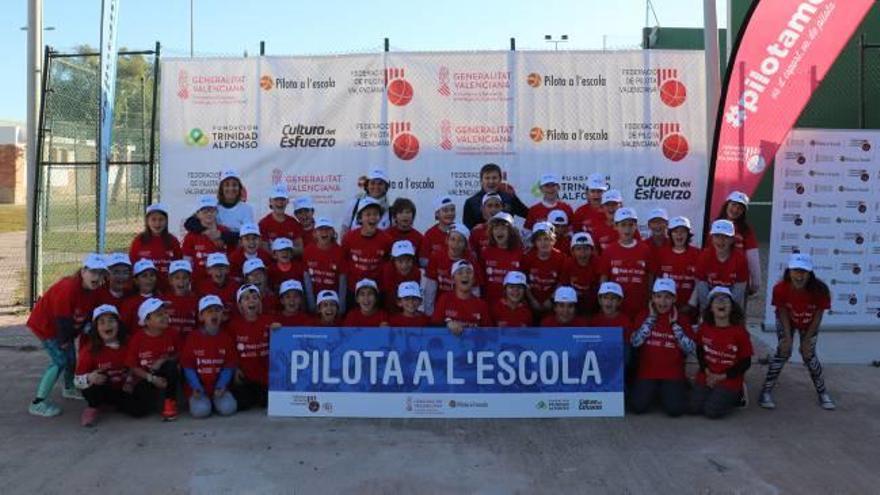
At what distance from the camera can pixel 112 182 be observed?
15.7 m

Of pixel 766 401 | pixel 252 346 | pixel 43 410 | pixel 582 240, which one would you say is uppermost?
pixel 582 240

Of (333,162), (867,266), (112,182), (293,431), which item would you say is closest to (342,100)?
(333,162)

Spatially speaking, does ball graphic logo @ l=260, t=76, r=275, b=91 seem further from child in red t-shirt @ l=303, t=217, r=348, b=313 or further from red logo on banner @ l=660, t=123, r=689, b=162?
red logo on banner @ l=660, t=123, r=689, b=162

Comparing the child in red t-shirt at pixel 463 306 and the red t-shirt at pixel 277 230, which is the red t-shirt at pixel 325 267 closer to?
the red t-shirt at pixel 277 230

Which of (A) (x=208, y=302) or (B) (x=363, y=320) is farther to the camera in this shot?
(B) (x=363, y=320)

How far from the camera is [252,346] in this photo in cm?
623

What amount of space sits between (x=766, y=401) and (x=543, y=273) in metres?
2.11

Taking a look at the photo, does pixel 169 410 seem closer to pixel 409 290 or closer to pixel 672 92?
pixel 409 290

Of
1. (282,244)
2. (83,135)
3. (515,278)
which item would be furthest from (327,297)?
(83,135)

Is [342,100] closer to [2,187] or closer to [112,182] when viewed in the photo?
[112,182]

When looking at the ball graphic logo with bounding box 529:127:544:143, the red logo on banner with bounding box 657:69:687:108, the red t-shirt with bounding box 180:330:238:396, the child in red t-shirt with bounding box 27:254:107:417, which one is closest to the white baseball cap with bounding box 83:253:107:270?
the child in red t-shirt with bounding box 27:254:107:417

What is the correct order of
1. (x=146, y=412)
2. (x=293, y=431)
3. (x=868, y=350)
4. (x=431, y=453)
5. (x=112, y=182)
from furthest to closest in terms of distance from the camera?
(x=112, y=182)
(x=868, y=350)
(x=146, y=412)
(x=293, y=431)
(x=431, y=453)

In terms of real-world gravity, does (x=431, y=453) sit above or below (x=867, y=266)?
below

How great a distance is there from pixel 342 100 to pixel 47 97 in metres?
4.02
